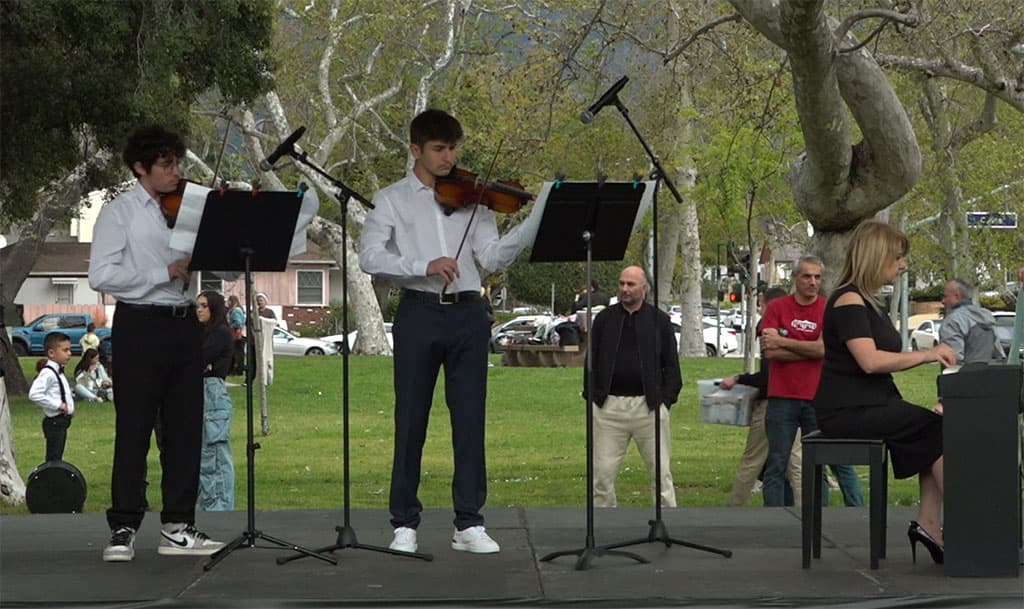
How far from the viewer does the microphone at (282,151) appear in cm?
834

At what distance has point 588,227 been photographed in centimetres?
881

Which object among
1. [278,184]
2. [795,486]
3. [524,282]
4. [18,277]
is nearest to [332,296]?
[524,282]

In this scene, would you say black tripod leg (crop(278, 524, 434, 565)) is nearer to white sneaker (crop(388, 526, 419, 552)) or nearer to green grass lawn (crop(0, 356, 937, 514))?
white sneaker (crop(388, 526, 419, 552))

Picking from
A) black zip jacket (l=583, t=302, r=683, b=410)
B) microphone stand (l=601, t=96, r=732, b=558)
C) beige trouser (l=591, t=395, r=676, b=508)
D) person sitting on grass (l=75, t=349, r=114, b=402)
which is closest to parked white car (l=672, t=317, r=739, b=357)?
person sitting on grass (l=75, t=349, r=114, b=402)

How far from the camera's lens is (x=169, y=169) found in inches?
350

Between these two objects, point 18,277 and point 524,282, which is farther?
point 524,282

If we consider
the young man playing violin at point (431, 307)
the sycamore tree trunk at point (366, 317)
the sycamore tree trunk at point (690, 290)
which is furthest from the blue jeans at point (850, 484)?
the sycamore tree trunk at point (366, 317)

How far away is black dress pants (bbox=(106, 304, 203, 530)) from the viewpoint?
889 cm

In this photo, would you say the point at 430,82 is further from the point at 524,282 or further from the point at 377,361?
the point at 524,282

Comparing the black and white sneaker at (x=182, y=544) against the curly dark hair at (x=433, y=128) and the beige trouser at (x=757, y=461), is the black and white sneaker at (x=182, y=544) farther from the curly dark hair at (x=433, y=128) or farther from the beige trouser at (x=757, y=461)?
the beige trouser at (x=757, y=461)

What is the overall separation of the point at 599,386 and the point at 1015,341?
3.69 metres

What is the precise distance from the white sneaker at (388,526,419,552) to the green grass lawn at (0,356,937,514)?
5.40 meters

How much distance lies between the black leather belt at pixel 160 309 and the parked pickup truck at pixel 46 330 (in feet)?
165

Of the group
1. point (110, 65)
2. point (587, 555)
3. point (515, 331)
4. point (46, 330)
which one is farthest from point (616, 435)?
point (46, 330)
